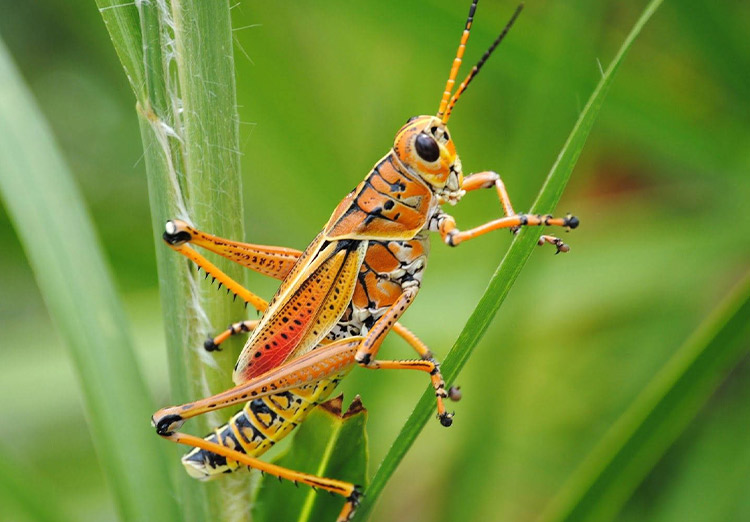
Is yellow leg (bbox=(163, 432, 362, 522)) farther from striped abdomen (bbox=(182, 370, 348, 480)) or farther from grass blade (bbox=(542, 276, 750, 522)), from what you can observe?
grass blade (bbox=(542, 276, 750, 522))

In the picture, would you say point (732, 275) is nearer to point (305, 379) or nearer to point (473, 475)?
point (473, 475)

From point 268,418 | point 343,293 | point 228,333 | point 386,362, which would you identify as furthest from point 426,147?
point 268,418

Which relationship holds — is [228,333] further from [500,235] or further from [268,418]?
[500,235]

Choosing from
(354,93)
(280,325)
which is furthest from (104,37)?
(280,325)

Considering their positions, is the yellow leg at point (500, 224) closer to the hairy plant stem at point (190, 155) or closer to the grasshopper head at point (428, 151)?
the grasshopper head at point (428, 151)

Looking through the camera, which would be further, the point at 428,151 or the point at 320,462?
the point at 428,151

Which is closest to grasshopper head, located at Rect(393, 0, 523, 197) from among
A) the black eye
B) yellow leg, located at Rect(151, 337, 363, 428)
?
the black eye
